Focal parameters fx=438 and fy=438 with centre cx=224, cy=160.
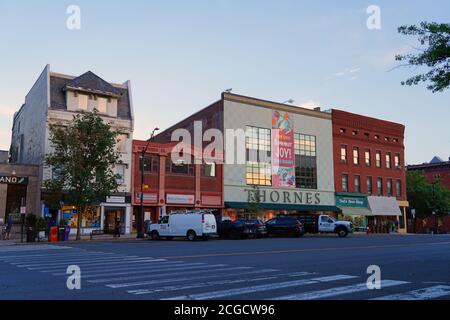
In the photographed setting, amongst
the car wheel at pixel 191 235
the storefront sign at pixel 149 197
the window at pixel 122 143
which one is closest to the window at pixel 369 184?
the storefront sign at pixel 149 197

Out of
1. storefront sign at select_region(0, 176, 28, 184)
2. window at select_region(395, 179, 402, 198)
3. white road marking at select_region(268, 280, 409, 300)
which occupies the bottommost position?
white road marking at select_region(268, 280, 409, 300)

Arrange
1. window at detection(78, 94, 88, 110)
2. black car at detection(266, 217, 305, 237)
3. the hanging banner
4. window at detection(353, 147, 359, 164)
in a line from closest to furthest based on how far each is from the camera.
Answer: black car at detection(266, 217, 305, 237), window at detection(78, 94, 88, 110), the hanging banner, window at detection(353, 147, 359, 164)

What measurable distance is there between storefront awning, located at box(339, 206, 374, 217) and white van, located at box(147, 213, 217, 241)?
29098mm

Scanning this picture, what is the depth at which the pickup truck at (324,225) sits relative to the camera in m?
36.8

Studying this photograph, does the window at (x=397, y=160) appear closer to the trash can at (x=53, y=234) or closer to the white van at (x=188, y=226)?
the white van at (x=188, y=226)

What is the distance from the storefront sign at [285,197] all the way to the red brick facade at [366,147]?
13.8 ft

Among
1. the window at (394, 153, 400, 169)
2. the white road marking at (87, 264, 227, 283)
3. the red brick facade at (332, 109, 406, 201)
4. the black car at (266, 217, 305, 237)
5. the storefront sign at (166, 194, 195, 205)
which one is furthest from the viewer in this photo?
the window at (394, 153, 400, 169)

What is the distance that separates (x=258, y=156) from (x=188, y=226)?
20720 mm

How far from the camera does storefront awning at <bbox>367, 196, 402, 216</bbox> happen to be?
57.7 metres

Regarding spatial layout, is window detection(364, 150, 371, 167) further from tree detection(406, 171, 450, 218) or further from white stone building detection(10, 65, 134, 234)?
white stone building detection(10, 65, 134, 234)

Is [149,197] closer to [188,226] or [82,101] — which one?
[82,101]

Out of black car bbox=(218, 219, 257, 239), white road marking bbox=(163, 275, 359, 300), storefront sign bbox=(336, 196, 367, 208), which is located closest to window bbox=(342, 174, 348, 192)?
storefront sign bbox=(336, 196, 367, 208)
